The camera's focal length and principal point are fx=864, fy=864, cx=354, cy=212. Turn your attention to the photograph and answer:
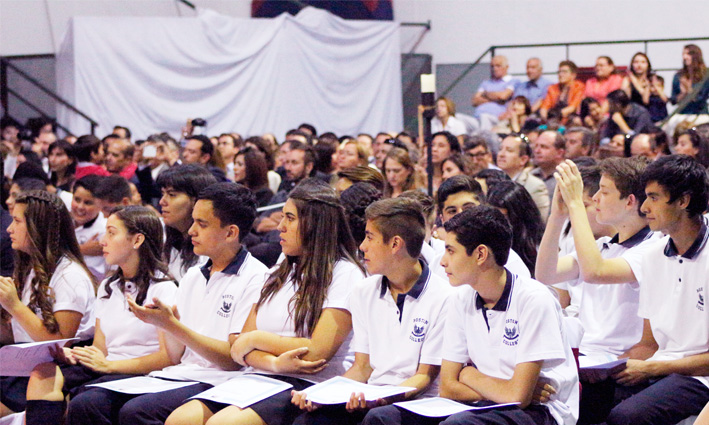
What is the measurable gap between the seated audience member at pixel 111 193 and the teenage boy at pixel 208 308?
1.66m

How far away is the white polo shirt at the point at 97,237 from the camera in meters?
5.09

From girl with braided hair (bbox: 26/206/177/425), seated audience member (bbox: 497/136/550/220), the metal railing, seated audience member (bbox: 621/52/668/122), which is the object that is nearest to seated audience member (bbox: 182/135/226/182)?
seated audience member (bbox: 497/136/550/220)

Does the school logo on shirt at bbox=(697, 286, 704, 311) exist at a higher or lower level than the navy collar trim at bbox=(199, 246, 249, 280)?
lower

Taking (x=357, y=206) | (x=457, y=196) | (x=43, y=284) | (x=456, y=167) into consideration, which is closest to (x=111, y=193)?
(x=43, y=284)

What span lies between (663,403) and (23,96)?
37.5ft

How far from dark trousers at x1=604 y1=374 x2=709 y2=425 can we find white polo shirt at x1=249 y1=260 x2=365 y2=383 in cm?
107

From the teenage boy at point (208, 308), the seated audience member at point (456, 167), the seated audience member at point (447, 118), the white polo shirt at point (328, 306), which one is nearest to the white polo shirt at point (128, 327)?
the teenage boy at point (208, 308)

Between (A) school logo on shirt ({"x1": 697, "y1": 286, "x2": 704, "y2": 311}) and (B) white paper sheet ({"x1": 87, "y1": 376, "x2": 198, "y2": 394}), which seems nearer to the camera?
(A) school logo on shirt ({"x1": 697, "y1": 286, "x2": 704, "y2": 311})

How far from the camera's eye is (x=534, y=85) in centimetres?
1128

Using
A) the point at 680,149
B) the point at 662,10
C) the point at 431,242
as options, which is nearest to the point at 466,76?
the point at 662,10

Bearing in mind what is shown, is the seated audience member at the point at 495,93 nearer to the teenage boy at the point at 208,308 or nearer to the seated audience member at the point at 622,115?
the seated audience member at the point at 622,115

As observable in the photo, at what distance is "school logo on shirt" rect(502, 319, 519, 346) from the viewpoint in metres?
→ 2.93

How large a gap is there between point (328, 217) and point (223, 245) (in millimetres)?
516

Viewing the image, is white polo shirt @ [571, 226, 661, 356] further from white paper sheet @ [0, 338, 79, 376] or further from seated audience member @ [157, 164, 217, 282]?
white paper sheet @ [0, 338, 79, 376]
